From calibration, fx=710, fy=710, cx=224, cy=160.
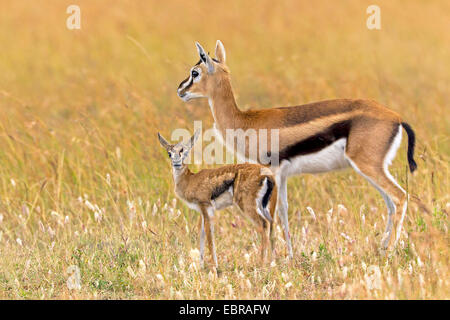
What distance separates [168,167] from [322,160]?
96.1 inches

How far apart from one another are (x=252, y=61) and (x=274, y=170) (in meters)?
8.30

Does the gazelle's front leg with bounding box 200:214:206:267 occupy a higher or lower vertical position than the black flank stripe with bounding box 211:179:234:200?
lower

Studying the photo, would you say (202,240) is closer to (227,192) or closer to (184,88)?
(227,192)

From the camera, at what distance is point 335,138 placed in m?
6.52

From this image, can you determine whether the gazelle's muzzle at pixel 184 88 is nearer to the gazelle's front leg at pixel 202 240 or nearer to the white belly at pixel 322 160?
the white belly at pixel 322 160

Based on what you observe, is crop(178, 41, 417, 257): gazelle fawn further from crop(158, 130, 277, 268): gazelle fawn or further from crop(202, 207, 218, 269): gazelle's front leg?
crop(202, 207, 218, 269): gazelle's front leg

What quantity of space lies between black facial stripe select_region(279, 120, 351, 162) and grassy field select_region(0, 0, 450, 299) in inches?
24.8

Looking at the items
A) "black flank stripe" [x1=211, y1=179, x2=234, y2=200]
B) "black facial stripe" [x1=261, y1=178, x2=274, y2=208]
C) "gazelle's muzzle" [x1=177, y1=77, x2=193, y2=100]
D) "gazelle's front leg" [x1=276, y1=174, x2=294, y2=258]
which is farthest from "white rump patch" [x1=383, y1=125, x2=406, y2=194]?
"gazelle's muzzle" [x1=177, y1=77, x2=193, y2=100]

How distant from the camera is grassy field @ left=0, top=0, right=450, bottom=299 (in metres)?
5.91

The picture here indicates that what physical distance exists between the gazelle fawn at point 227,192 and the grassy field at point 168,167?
11.9 inches

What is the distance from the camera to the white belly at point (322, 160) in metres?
6.52

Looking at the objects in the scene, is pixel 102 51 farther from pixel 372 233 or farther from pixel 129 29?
pixel 372 233

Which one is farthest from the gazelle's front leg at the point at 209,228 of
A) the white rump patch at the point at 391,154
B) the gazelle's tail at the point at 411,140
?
the gazelle's tail at the point at 411,140
